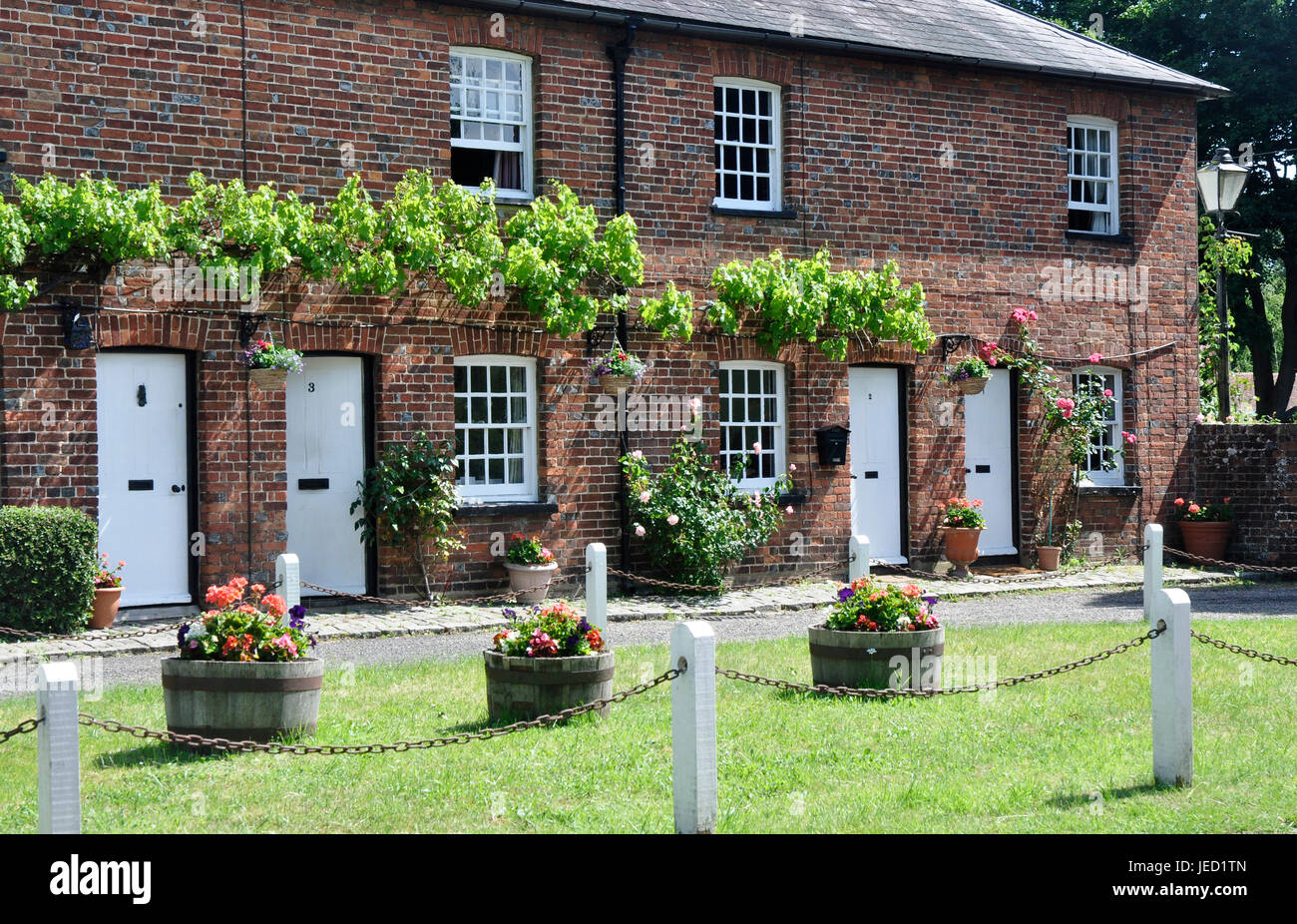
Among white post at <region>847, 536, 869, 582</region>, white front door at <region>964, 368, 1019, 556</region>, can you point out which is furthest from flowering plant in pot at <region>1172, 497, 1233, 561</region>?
white post at <region>847, 536, 869, 582</region>

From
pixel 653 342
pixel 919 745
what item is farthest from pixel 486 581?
pixel 919 745

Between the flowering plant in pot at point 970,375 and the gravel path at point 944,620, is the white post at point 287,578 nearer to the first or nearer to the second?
the gravel path at point 944,620

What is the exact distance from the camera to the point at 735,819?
264 inches

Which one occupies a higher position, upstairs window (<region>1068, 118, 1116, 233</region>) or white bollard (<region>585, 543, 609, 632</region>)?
upstairs window (<region>1068, 118, 1116, 233</region>)

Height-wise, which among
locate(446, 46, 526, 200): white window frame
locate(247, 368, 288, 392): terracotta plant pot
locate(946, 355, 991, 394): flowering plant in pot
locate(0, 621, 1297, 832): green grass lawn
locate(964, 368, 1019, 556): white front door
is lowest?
locate(0, 621, 1297, 832): green grass lawn

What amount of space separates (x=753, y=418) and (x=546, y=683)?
9.01m

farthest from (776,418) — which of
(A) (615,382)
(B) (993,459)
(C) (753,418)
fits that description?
(B) (993,459)

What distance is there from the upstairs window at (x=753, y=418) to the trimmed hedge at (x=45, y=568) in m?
7.28

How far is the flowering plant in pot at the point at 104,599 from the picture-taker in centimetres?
1298

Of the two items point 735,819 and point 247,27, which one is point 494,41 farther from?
point 735,819

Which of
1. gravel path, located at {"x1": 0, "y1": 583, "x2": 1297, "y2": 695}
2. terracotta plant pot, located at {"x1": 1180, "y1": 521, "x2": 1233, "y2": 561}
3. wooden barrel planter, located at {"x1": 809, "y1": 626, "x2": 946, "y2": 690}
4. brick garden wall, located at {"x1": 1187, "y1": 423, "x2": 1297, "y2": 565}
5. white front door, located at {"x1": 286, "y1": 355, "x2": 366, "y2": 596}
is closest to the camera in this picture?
wooden barrel planter, located at {"x1": 809, "y1": 626, "x2": 946, "y2": 690}

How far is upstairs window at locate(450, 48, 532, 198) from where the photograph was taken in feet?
50.6

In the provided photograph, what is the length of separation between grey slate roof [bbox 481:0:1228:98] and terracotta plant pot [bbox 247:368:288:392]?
15.0ft

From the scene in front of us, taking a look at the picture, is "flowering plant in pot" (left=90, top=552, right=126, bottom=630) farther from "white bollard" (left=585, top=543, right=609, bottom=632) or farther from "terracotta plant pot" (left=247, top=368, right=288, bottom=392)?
"white bollard" (left=585, top=543, right=609, bottom=632)
